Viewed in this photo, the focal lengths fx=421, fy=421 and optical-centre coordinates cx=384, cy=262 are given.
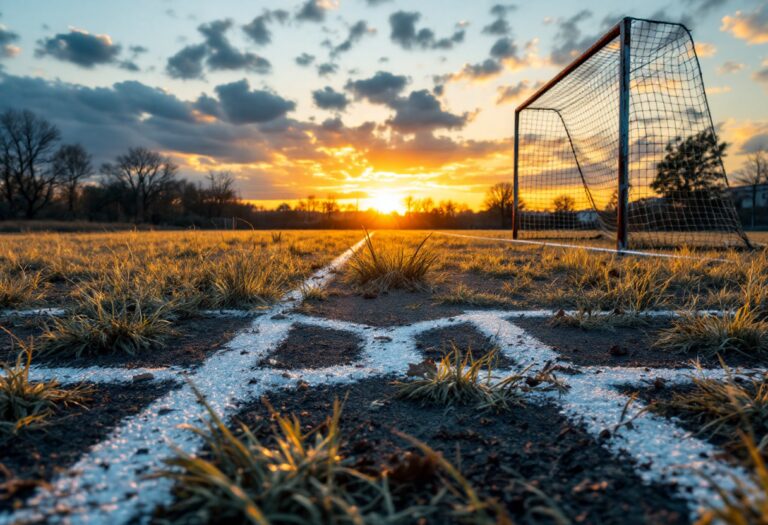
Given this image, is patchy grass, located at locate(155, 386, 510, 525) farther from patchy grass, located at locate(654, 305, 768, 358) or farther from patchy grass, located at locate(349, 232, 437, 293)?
patchy grass, located at locate(349, 232, 437, 293)

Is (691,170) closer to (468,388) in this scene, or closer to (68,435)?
(468,388)

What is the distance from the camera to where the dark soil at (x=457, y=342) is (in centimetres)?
172

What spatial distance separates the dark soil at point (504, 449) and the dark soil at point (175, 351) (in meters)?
0.62

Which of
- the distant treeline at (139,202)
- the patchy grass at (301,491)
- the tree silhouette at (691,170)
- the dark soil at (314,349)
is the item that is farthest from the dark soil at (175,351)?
the distant treeline at (139,202)

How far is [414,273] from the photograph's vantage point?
11.3 ft

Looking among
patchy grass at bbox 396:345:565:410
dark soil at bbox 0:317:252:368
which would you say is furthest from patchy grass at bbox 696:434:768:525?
dark soil at bbox 0:317:252:368

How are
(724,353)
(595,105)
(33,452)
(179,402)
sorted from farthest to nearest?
(595,105)
(724,353)
(179,402)
(33,452)

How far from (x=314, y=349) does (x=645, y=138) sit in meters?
5.98

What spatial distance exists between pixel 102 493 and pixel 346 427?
53 centimetres

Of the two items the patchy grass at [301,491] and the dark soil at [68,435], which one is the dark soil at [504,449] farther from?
the dark soil at [68,435]

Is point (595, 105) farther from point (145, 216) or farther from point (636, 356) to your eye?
point (145, 216)

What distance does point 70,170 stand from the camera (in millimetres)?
41250

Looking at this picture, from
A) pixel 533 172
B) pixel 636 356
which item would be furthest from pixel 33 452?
pixel 533 172

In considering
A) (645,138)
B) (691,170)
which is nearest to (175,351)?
(645,138)
